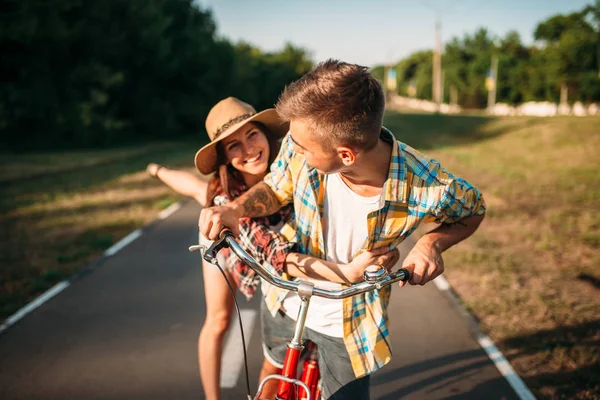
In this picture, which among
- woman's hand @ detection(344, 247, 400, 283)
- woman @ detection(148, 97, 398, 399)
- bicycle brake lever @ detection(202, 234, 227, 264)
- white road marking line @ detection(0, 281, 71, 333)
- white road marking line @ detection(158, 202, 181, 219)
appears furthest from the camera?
white road marking line @ detection(158, 202, 181, 219)

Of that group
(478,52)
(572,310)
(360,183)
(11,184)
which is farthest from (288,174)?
(478,52)

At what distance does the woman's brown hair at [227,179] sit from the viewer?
2.88 meters

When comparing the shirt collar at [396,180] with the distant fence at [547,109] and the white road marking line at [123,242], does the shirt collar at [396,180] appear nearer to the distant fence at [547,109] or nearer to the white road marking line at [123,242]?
the white road marking line at [123,242]

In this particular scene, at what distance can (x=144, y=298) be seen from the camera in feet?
18.1

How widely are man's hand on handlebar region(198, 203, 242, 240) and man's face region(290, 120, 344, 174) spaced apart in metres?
0.42

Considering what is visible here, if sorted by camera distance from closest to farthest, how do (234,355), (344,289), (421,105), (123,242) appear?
(344,289) → (234,355) → (123,242) → (421,105)

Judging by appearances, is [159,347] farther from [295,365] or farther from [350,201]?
[350,201]

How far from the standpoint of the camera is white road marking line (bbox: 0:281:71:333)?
4965mm

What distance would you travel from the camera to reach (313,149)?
1.97 metres

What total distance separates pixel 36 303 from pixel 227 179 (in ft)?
12.0

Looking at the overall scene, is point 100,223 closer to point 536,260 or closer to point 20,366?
point 20,366

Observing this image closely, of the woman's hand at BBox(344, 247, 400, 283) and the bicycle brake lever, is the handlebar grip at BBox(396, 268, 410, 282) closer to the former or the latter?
the woman's hand at BBox(344, 247, 400, 283)

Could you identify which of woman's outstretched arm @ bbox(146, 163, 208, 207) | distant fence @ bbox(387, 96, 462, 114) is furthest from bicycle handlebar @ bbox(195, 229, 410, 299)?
distant fence @ bbox(387, 96, 462, 114)

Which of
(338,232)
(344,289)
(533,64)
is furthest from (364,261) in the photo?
(533,64)
